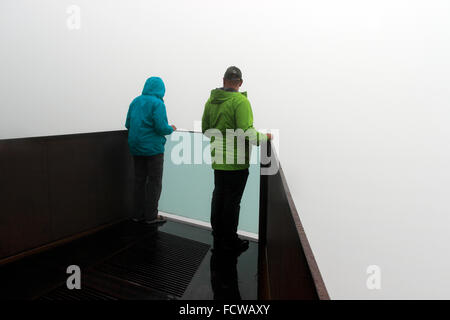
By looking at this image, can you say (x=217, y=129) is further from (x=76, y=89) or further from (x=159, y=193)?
(x=76, y=89)

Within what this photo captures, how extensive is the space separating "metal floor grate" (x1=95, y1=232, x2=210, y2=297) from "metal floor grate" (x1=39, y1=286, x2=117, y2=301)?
7.8 inches

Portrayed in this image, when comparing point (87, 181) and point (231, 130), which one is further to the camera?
point (87, 181)

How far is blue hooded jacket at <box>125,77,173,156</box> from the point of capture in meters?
2.52

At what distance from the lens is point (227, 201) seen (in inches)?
86.4

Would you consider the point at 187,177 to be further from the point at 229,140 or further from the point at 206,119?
the point at 229,140

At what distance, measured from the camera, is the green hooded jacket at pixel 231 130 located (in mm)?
1989

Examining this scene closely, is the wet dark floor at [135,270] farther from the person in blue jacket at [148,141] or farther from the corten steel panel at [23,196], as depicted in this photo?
the person in blue jacket at [148,141]

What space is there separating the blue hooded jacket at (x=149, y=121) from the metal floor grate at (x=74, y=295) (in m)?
1.17

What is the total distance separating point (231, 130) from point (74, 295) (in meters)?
1.36

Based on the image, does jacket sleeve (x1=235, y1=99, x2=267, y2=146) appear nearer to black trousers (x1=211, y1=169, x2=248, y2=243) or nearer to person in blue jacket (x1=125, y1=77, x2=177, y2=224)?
black trousers (x1=211, y1=169, x2=248, y2=243)

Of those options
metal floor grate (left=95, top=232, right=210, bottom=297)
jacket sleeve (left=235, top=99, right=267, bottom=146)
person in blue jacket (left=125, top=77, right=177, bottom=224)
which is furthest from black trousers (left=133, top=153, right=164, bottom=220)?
jacket sleeve (left=235, top=99, right=267, bottom=146)

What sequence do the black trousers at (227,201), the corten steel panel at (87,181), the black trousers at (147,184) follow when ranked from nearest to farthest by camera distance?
1. the black trousers at (227,201)
2. the corten steel panel at (87,181)
3. the black trousers at (147,184)

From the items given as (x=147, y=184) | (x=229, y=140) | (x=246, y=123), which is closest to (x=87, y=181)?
(x=147, y=184)

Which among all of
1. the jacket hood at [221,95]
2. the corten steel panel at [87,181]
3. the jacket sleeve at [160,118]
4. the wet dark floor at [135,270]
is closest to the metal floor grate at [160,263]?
the wet dark floor at [135,270]
